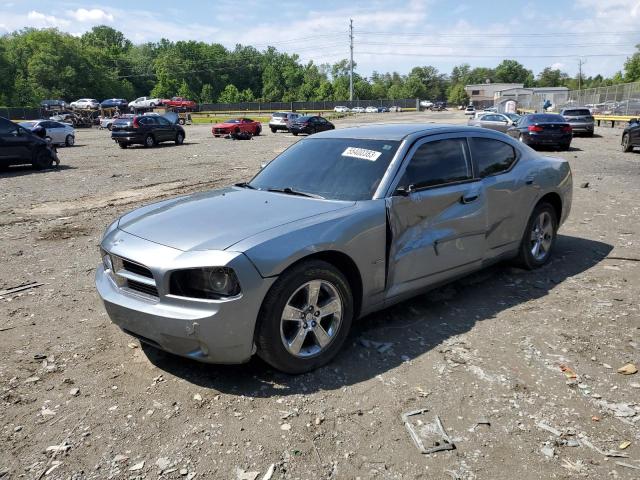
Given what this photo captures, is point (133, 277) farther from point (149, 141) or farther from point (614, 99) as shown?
point (614, 99)

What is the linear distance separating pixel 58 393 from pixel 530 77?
220m

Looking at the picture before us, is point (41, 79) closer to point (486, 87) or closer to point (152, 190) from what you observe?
point (152, 190)

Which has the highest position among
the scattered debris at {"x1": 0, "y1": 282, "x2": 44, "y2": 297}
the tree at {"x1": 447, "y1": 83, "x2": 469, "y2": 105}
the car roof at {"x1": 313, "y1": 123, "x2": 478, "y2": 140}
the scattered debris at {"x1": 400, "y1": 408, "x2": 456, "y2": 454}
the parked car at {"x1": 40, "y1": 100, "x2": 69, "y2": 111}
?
the tree at {"x1": 447, "y1": 83, "x2": 469, "y2": 105}

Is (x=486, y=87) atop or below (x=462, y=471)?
atop

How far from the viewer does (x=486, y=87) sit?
15888 cm

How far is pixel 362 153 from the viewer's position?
4324mm

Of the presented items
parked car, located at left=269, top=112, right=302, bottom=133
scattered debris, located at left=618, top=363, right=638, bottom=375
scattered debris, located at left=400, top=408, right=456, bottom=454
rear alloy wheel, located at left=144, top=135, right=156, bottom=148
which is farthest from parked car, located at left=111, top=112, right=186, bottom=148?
scattered debris, located at left=618, top=363, right=638, bottom=375

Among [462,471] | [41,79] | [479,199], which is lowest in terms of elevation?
[462,471]

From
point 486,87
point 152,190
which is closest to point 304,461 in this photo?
point 152,190

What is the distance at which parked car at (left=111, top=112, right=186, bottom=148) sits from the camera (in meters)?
24.8

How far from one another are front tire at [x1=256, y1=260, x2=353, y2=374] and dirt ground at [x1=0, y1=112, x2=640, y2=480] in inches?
6.0

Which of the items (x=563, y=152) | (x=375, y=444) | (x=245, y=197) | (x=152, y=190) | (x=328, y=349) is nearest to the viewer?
(x=375, y=444)

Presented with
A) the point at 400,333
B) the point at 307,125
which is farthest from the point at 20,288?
the point at 307,125

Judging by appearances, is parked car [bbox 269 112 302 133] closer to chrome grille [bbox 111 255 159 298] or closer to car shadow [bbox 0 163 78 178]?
car shadow [bbox 0 163 78 178]
